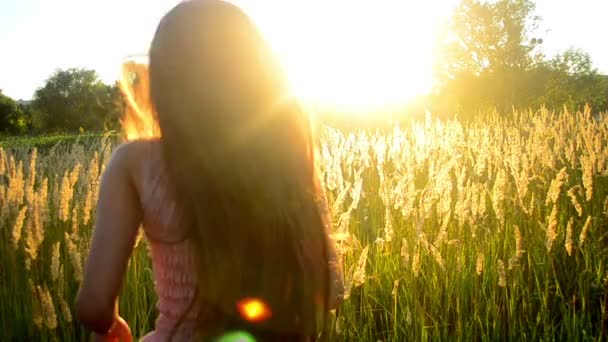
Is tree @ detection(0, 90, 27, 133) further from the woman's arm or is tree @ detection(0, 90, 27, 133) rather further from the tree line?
the woman's arm

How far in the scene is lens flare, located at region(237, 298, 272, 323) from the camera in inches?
51.0

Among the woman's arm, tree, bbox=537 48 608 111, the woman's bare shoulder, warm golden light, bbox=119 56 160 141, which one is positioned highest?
tree, bbox=537 48 608 111

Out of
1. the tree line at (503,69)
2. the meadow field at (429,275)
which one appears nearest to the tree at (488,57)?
the tree line at (503,69)

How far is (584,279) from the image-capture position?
2.79 metres

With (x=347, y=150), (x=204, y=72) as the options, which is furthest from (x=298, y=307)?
(x=347, y=150)

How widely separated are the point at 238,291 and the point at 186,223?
207mm

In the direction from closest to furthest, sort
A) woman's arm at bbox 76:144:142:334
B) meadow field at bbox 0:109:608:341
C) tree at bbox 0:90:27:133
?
woman's arm at bbox 76:144:142:334
meadow field at bbox 0:109:608:341
tree at bbox 0:90:27:133

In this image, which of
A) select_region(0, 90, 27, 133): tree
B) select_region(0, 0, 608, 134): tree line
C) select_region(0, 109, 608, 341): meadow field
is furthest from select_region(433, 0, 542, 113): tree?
select_region(0, 90, 27, 133): tree

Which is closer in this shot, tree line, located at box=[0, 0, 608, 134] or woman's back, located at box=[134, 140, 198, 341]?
woman's back, located at box=[134, 140, 198, 341]

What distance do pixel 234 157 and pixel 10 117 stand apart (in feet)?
207

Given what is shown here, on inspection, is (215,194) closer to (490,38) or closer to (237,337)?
(237,337)

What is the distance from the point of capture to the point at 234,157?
4.07ft

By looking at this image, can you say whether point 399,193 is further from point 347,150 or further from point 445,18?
point 445,18

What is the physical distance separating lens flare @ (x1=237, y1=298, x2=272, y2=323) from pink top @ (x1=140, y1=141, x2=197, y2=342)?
14 cm
